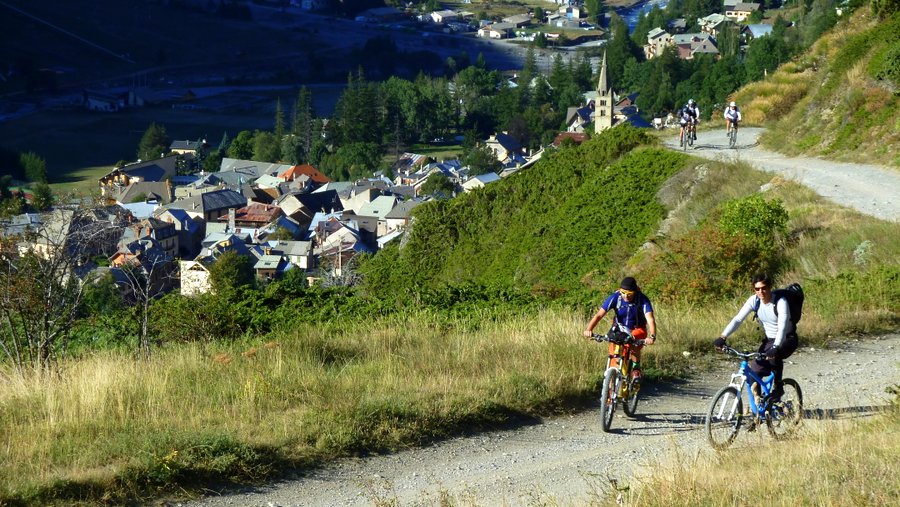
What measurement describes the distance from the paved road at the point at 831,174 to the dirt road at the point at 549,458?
5258mm

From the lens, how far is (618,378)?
5.48 m

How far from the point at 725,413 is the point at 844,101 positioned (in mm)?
11667

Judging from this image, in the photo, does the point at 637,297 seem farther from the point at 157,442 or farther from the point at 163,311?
the point at 163,311

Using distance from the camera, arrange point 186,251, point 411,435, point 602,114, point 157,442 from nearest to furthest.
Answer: point 157,442 → point 411,435 → point 186,251 → point 602,114

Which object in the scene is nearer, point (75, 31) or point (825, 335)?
point (825, 335)

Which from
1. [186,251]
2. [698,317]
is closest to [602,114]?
[186,251]

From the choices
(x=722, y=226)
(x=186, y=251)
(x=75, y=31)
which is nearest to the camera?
(x=722, y=226)

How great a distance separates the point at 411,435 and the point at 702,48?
7238cm

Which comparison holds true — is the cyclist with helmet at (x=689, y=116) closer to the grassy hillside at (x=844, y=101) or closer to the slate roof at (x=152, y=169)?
the grassy hillside at (x=844, y=101)

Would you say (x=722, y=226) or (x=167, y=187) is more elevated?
(x=722, y=226)

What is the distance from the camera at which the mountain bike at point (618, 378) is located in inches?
214

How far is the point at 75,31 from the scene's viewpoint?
8344 centimetres

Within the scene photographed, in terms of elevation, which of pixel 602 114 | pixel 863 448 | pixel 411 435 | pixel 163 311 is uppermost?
pixel 863 448

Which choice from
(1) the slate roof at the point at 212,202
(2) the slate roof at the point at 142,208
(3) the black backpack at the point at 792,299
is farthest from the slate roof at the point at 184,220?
(3) the black backpack at the point at 792,299
